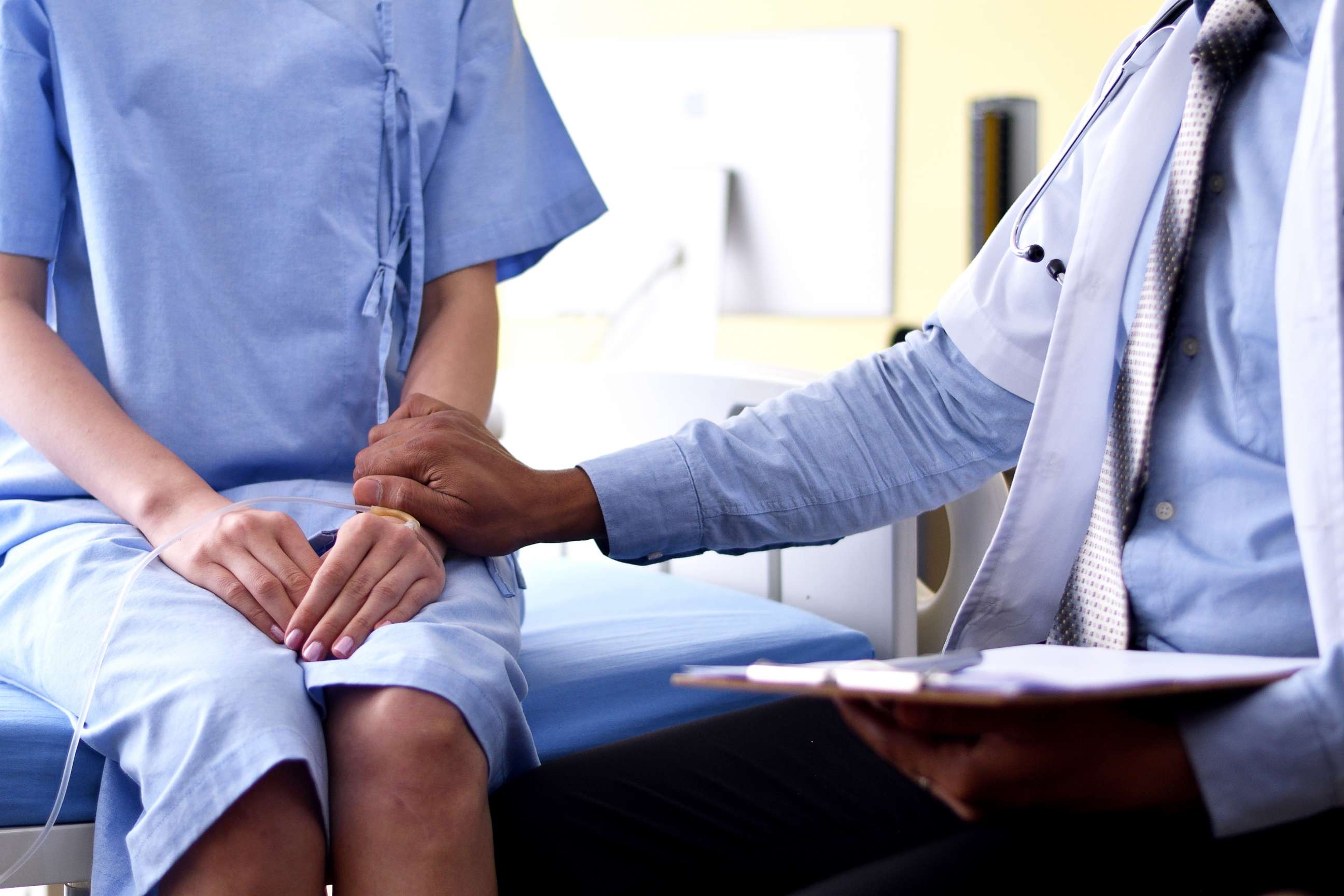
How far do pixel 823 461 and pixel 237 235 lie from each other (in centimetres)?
55

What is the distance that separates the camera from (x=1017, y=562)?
0.91 m

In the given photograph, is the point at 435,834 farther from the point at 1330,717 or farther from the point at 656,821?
the point at 1330,717

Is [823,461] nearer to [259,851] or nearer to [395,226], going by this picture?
[395,226]

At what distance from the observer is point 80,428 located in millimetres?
927

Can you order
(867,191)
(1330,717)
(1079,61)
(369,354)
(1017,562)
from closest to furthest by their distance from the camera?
(1330,717), (1017,562), (369,354), (867,191), (1079,61)

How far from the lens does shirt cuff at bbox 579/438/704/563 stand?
1.00m

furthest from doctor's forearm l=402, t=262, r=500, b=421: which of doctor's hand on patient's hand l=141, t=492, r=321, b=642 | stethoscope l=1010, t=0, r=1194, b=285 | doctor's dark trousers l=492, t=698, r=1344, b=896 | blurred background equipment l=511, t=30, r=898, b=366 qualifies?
blurred background equipment l=511, t=30, r=898, b=366

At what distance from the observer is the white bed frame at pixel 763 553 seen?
127 cm

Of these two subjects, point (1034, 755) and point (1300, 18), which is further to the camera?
point (1300, 18)

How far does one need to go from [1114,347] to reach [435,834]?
61 centimetres

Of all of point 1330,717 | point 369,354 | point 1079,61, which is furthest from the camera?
point 1079,61

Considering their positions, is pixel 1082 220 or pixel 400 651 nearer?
pixel 400 651

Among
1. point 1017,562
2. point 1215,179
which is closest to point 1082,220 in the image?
point 1215,179

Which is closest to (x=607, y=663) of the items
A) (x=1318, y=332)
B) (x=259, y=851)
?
(x=259, y=851)
